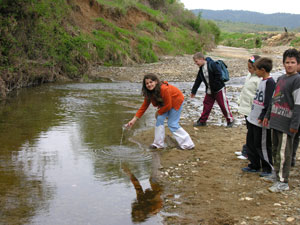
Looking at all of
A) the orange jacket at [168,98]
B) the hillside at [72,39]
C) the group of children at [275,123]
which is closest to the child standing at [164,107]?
the orange jacket at [168,98]

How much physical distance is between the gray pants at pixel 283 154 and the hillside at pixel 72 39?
927 cm

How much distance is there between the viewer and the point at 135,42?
26.1m

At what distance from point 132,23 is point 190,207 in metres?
26.9

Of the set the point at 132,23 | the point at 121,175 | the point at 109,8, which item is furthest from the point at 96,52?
the point at 121,175

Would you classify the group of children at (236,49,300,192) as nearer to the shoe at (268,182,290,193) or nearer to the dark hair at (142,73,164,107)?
the shoe at (268,182,290,193)

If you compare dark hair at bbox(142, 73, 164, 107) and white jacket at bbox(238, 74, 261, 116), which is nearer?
white jacket at bbox(238, 74, 261, 116)

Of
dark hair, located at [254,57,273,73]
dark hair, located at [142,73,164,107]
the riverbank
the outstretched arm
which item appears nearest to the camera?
the riverbank

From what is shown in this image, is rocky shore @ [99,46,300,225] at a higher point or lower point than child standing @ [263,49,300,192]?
lower

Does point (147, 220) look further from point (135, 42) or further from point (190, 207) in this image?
point (135, 42)

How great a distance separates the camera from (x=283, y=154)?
5.05m

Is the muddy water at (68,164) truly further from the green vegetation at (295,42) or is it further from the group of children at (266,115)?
the green vegetation at (295,42)

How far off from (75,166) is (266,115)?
298 cm

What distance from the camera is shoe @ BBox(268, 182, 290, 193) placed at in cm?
499

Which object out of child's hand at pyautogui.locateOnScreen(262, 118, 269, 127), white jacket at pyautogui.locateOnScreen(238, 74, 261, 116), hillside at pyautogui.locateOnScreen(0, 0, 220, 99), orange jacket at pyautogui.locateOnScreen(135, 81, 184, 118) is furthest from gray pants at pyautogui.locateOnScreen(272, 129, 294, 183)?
hillside at pyautogui.locateOnScreen(0, 0, 220, 99)
